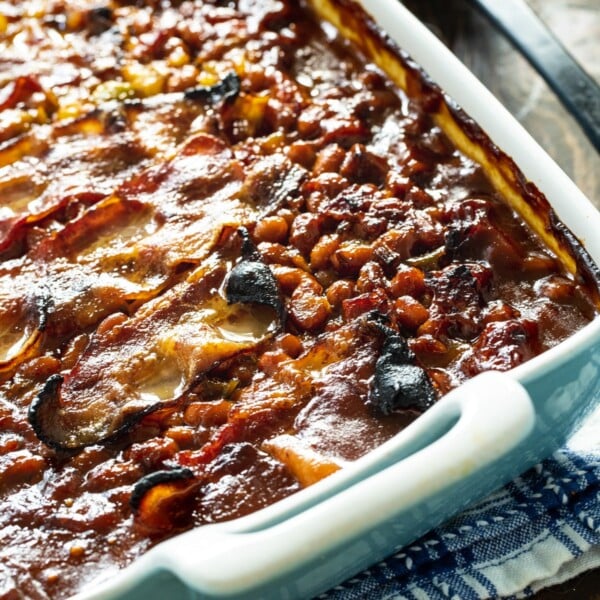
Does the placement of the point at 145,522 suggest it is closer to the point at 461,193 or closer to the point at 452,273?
the point at 452,273

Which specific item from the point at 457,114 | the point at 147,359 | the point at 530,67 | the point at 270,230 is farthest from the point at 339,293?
the point at 530,67

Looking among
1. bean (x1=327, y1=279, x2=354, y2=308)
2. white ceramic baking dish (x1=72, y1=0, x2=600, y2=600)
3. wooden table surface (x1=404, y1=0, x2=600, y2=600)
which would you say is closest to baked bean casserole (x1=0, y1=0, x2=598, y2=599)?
bean (x1=327, y1=279, x2=354, y2=308)

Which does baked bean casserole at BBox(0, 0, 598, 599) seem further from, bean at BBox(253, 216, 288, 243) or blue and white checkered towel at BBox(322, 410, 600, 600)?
blue and white checkered towel at BBox(322, 410, 600, 600)

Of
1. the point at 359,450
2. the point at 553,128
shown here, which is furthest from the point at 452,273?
the point at 553,128

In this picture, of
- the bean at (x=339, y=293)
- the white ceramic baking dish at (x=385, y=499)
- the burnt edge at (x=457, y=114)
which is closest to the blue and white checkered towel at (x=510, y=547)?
the white ceramic baking dish at (x=385, y=499)

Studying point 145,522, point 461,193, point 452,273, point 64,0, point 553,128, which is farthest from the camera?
point 553,128

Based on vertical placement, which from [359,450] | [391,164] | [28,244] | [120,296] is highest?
[391,164]
